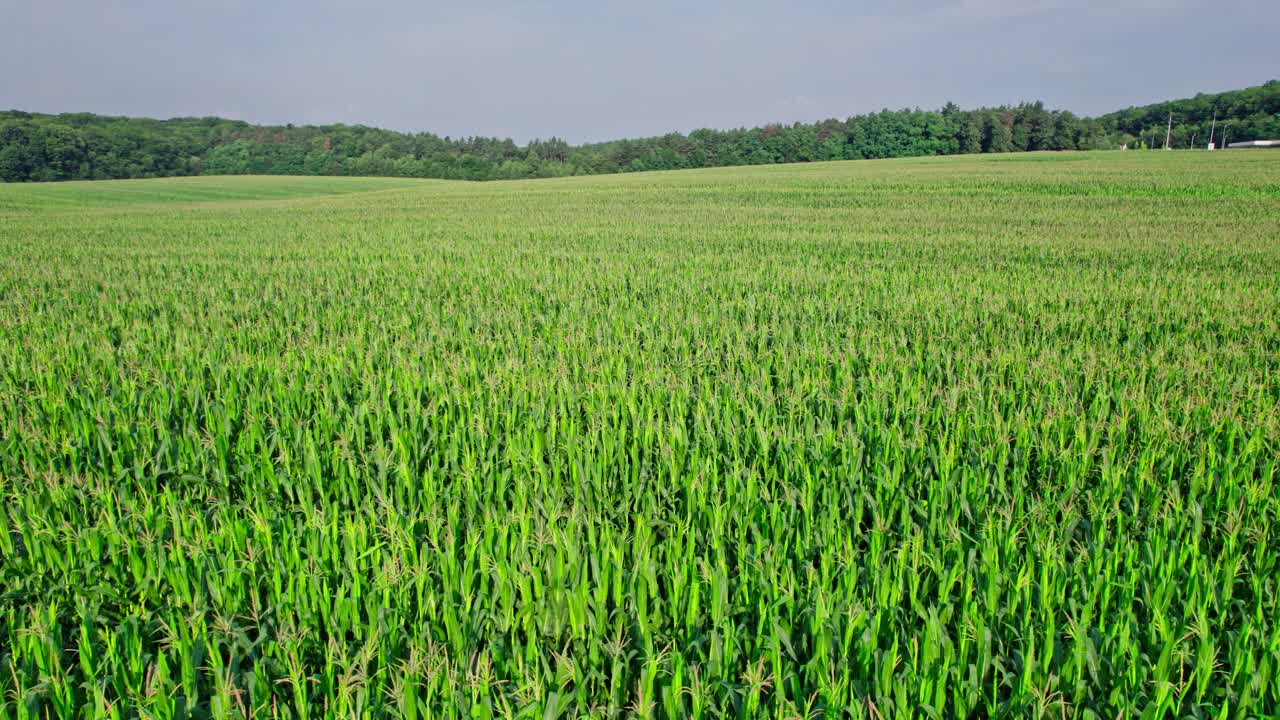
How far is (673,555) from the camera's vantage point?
8.09ft

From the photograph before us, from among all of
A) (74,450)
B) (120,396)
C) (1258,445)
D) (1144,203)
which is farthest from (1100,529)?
(1144,203)

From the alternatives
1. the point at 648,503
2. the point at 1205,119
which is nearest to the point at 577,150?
the point at 648,503

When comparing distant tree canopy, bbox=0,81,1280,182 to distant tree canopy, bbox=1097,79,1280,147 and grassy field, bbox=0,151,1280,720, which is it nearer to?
distant tree canopy, bbox=1097,79,1280,147

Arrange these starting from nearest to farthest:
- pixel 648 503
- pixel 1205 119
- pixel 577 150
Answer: pixel 648 503
pixel 577 150
pixel 1205 119

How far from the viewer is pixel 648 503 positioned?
3.14 meters

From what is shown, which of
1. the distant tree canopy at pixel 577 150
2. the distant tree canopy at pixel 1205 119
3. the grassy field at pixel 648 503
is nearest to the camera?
the grassy field at pixel 648 503

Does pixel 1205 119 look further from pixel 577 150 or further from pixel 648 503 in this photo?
pixel 648 503

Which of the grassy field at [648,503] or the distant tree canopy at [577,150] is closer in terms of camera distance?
the grassy field at [648,503]

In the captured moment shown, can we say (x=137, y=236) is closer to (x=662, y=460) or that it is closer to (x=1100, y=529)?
(x=662, y=460)

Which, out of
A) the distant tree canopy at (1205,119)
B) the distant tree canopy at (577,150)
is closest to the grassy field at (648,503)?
the distant tree canopy at (577,150)

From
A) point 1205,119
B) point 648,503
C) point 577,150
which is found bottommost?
point 648,503

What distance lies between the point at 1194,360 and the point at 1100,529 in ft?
11.8

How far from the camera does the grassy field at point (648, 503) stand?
196 centimetres

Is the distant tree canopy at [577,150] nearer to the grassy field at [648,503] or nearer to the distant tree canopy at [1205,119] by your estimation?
the distant tree canopy at [1205,119]
